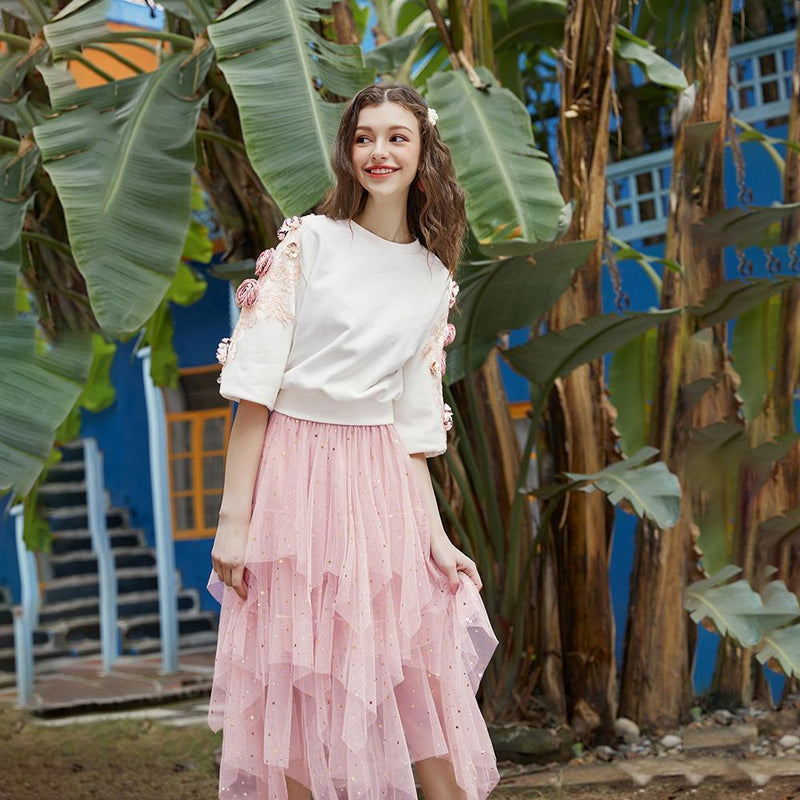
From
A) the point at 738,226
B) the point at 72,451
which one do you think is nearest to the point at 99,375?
the point at 72,451

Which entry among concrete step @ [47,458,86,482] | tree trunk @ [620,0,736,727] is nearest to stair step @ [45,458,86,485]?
concrete step @ [47,458,86,482]

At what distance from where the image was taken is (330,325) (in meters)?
2.13

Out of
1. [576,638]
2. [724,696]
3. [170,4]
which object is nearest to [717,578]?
[576,638]

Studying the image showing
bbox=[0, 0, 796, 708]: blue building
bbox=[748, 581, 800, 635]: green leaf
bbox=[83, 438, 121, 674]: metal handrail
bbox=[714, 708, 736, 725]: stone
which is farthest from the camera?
bbox=[0, 0, 796, 708]: blue building

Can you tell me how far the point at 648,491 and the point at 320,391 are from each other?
150cm

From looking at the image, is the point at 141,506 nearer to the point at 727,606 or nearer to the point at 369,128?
the point at 727,606

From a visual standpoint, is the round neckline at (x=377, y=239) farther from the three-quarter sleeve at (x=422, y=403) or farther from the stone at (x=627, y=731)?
the stone at (x=627, y=731)

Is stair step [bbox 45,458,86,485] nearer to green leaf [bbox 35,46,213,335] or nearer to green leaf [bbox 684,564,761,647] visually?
green leaf [bbox 35,46,213,335]

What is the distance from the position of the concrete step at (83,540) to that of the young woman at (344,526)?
5.98 meters

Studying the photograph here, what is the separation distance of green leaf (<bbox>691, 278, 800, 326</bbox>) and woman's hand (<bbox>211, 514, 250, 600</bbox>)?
7.54ft

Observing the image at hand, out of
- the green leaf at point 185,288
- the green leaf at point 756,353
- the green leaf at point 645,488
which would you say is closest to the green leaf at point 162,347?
the green leaf at point 185,288

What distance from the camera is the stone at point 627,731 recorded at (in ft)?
13.1

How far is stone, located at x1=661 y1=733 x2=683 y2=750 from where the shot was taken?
12.9ft

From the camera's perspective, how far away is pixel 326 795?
208cm
